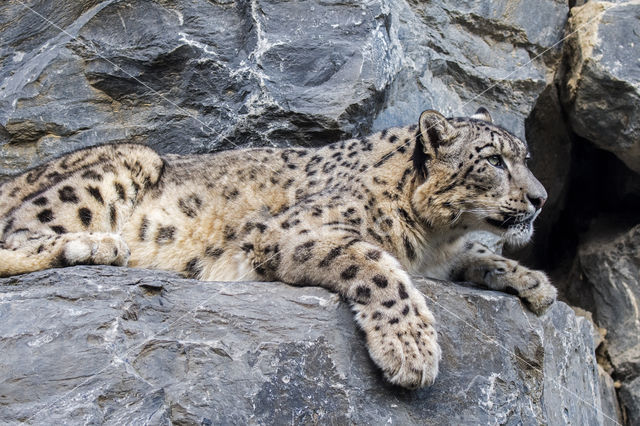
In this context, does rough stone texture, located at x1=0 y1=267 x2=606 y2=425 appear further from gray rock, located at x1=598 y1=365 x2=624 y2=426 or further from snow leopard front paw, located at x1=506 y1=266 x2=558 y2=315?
gray rock, located at x1=598 y1=365 x2=624 y2=426

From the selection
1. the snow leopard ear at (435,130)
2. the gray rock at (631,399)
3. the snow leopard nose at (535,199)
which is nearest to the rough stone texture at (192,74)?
Result: the snow leopard ear at (435,130)

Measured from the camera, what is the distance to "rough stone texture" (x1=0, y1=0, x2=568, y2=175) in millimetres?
6586

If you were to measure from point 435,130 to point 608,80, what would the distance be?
106 inches

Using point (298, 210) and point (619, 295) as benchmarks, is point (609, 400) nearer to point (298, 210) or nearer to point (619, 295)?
point (619, 295)

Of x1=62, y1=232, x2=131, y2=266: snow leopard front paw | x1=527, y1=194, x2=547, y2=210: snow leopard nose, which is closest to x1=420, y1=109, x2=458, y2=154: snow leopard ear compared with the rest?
x1=527, y1=194, x2=547, y2=210: snow leopard nose

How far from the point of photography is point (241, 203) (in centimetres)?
554

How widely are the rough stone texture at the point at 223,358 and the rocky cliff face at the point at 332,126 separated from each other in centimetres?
1

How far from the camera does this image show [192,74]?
671cm

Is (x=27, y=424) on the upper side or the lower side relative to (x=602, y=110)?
lower

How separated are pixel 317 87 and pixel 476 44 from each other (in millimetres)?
1997

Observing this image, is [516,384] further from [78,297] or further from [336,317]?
[78,297]

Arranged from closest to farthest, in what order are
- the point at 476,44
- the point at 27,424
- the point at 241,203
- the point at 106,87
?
the point at 27,424 → the point at 241,203 → the point at 106,87 → the point at 476,44

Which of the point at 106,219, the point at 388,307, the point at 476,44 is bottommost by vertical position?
the point at 106,219

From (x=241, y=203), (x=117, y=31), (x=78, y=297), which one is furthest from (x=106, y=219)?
(x=117, y=31)
